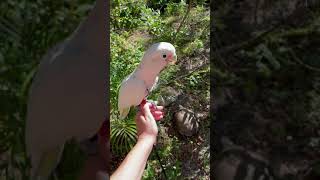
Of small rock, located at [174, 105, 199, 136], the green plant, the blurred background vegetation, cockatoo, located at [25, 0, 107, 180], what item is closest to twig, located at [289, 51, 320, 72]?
the blurred background vegetation

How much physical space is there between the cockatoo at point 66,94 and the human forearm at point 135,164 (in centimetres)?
22

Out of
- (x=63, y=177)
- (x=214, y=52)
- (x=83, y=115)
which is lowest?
(x=63, y=177)

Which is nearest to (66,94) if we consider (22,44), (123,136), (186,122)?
(22,44)

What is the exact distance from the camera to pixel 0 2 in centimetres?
111

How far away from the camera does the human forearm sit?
137 centimetres

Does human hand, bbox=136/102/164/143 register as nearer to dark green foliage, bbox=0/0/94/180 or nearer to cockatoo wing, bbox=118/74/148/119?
cockatoo wing, bbox=118/74/148/119

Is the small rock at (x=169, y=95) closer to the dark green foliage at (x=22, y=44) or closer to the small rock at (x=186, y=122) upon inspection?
the small rock at (x=186, y=122)

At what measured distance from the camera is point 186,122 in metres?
2.50

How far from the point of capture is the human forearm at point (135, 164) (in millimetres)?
1368

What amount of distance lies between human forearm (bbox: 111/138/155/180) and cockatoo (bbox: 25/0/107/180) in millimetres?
222

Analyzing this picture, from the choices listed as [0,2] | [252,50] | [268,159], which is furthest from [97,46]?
[268,159]

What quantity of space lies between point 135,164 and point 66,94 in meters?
0.32

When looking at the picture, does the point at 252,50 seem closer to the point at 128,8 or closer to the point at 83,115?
A: the point at 83,115

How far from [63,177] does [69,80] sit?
0.19 m
